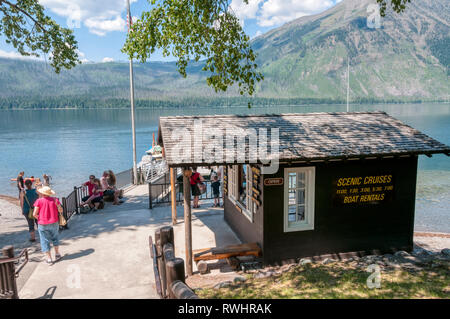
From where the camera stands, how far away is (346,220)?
10125 mm

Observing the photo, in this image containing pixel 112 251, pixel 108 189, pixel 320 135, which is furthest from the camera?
pixel 108 189

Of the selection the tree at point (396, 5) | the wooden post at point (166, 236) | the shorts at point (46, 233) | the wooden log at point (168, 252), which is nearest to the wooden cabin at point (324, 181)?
the wooden post at point (166, 236)

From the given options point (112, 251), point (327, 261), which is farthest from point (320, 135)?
point (112, 251)

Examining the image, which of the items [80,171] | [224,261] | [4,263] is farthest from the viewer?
[80,171]

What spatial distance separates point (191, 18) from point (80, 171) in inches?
1903

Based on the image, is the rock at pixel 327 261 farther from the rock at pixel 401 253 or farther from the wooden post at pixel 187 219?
the wooden post at pixel 187 219

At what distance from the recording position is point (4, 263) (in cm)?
638

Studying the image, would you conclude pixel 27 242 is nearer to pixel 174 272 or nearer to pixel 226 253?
pixel 226 253

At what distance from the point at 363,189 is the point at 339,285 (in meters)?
3.38

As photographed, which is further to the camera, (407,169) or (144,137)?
(144,137)

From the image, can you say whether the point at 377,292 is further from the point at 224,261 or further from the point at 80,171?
the point at 80,171

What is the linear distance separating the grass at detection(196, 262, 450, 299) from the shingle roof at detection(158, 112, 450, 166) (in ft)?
9.27

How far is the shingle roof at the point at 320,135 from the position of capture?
9367 millimetres
